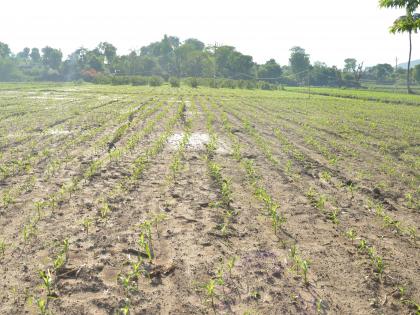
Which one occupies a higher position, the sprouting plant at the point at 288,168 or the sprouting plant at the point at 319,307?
the sprouting plant at the point at 288,168

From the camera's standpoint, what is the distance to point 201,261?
448 cm

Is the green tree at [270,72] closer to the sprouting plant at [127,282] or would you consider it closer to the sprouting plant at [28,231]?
the sprouting plant at [28,231]

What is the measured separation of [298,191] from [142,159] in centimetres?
410

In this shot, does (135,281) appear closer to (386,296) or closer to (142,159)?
(386,296)

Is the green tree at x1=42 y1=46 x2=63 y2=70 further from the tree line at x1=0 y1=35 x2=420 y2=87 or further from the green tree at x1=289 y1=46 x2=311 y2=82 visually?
the green tree at x1=289 y1=46 x2=311 y2=82

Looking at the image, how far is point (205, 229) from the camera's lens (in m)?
5.38

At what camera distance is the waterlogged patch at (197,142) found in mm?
10846

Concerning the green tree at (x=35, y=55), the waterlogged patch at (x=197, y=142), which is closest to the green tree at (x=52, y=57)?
the green tree at (x=35, y=55)

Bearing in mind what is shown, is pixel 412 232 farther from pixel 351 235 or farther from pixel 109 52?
pixel 109 52

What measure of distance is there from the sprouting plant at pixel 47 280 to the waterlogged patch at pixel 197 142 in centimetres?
701

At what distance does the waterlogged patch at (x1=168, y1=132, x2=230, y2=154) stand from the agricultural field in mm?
133

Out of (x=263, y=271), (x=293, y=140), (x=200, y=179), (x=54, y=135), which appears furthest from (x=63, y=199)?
(x=293, y=140)

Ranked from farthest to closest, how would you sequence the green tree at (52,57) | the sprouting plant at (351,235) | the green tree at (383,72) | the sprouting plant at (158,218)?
the green tree at (52,57) → the green tree at (383,72) → the sprouting plant at (158,218) → the sprouting plant at (351,235)

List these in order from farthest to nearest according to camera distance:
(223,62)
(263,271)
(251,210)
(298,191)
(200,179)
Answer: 1. (223,62)
2. (200,179)
3. (298,191)
4. (251,210)
5. (263,271)
